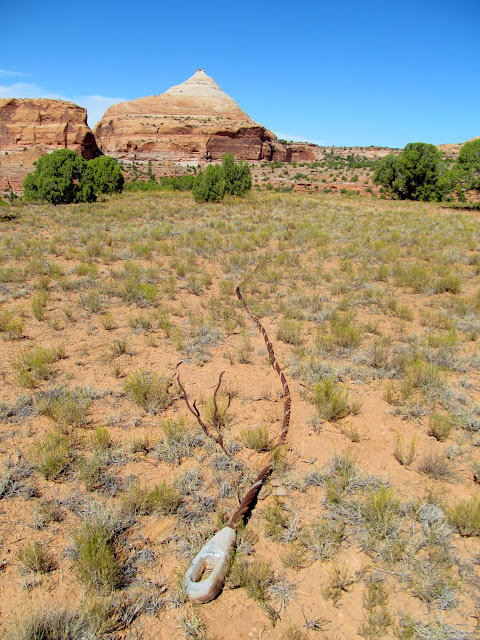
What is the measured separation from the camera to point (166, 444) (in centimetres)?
309

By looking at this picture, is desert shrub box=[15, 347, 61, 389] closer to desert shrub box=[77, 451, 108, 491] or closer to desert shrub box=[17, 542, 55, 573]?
desert shrub box=[77, 451, 108, 491]

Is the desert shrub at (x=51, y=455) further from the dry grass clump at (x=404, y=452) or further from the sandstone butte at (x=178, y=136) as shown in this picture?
the sandstone butte at (x=178, y=136)

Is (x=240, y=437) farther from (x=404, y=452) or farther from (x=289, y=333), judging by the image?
(x=289, y=333)

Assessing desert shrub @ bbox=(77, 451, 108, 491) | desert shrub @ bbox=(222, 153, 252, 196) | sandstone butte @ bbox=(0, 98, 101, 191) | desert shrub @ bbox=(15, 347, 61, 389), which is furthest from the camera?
sandstone butte @ bbox=(0, 98, 101, 191)

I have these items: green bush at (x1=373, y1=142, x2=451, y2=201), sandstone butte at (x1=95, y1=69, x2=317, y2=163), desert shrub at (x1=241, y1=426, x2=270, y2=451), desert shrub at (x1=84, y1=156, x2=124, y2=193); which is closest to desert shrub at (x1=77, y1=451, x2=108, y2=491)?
desert shrub at (x1=241, y1=426, x2=270, y2=451)

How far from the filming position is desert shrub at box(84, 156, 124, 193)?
19.7 meters

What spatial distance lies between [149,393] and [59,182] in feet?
56.4

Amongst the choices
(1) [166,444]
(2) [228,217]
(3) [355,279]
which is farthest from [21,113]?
(1) [166,444]

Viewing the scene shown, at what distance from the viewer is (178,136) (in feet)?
168

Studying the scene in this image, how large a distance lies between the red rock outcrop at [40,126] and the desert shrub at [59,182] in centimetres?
2463

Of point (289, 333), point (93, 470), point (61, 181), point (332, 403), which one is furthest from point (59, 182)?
point (332, 403)

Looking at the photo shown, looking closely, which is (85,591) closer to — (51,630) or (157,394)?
(51,630)

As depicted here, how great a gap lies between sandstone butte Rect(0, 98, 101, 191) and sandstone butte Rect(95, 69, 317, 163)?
1139cm

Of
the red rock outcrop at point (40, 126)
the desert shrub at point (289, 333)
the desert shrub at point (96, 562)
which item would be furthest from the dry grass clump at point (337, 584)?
the red rock outcrop at point (40, 126)
